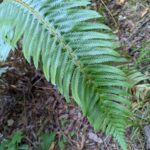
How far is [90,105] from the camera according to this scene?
4.48ft

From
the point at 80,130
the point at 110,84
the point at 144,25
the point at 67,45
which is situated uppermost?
the point at 144,25

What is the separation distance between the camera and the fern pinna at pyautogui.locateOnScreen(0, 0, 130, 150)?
1.36 meters

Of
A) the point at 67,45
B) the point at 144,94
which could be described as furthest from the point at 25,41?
the point at 144,94

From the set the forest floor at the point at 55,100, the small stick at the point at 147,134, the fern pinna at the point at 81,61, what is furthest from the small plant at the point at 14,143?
the fern pinna at the point at 81,61

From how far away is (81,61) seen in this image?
1.36 m

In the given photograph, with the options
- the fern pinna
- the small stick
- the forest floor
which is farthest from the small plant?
the fern pinna

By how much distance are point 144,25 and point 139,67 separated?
13.3 inches

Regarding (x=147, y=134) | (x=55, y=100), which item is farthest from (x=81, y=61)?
(x=55, y=100)

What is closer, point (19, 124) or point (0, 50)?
point (0, 50)

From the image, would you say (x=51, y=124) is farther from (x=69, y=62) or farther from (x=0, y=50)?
(x=69, y=62)

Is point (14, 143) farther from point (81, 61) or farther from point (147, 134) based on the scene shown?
point (81, 61)

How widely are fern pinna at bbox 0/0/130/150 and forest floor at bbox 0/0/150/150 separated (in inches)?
27.2

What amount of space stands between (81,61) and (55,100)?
102 cm

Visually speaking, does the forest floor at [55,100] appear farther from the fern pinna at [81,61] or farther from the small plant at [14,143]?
the fern pinna at [81,61]
